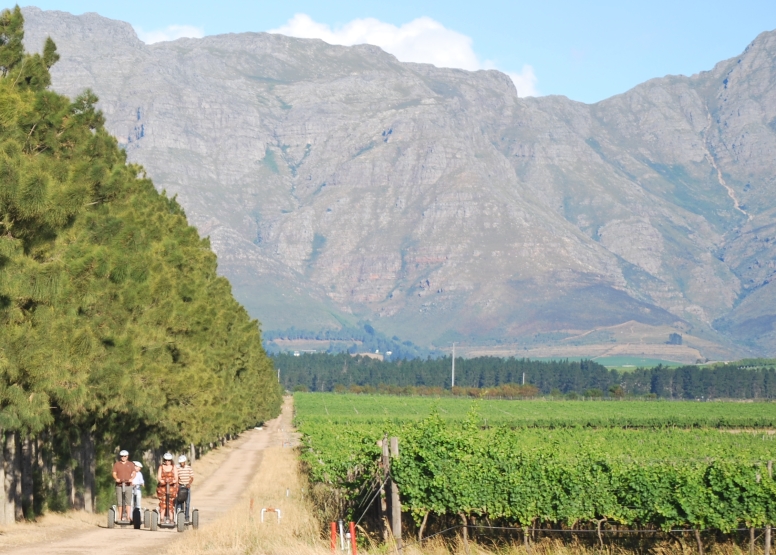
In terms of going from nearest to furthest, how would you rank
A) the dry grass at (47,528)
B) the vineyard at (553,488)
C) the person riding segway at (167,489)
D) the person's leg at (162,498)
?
the vineyard at (553,488)
the dry grass at (47,528)
the person riding segway at (167,489)
the person's leg at (162,498)

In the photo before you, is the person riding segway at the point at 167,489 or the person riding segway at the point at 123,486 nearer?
the person riding segway at the point at 167,489

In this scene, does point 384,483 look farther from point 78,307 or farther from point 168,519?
point 78,307

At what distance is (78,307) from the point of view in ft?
97.2

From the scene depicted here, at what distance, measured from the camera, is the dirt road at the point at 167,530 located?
26.2 metres

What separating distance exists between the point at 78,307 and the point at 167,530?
6.70m

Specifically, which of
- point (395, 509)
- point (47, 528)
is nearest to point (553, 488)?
point (395, 509)

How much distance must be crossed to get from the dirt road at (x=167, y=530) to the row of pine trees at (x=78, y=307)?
246 centimetres

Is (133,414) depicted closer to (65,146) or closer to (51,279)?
(65,146)

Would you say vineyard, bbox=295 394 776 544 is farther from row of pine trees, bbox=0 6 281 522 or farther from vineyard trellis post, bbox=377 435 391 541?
row of pine trees, bbox=0 6 281 522

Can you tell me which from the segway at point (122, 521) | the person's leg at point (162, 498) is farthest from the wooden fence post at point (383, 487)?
the segway at point (122, 521)

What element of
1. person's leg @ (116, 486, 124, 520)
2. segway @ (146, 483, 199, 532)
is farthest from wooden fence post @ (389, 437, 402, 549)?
person's leg @ (116, 486, 124, 520)

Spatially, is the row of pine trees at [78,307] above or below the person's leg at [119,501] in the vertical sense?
above

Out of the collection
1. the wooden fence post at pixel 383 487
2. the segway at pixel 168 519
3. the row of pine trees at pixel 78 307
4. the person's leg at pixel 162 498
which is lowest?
the segway at pixel 168 519

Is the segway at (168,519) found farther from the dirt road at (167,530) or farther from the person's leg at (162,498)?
the dirt road at (167,530)
